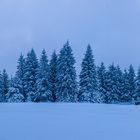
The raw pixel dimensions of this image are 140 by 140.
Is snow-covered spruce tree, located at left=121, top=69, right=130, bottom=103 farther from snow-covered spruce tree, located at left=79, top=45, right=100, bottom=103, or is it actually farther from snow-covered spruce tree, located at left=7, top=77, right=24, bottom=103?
snow-covered spruce tree, located at left=7, top=77, right=24, bottom=103

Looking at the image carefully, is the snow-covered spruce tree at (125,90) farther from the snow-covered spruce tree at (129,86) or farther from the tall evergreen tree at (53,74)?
the tall evergreen tree at (53,74)

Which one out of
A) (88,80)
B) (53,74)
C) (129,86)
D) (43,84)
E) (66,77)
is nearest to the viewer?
(66,77)

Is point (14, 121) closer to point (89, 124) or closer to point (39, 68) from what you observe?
point (89, 124)

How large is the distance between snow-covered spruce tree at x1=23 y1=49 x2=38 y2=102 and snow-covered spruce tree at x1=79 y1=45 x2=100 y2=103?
23.2 feet

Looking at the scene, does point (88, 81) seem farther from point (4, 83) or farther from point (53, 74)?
point (4, 83)

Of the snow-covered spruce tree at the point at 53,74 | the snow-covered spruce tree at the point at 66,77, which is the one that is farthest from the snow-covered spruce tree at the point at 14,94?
the snow-covered spruce tree at the point at 66,77

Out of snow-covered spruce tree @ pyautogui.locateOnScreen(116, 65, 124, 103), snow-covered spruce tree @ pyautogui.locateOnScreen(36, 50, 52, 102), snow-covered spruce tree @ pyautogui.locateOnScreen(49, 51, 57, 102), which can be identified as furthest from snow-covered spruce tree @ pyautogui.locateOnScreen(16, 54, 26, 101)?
snow-covered spruce tree @ pyautogui.locateOnScreen(116, 65, 124, 103)

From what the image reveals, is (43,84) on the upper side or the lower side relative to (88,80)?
lower

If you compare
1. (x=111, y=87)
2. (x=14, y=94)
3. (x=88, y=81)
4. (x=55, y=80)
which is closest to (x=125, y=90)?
(x=111, y=87)

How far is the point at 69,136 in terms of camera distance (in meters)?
6.83

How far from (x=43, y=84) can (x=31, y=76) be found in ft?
10.1

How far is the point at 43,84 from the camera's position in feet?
138

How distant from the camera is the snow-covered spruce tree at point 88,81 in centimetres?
4109

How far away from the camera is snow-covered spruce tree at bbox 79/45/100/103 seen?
41.1 m
